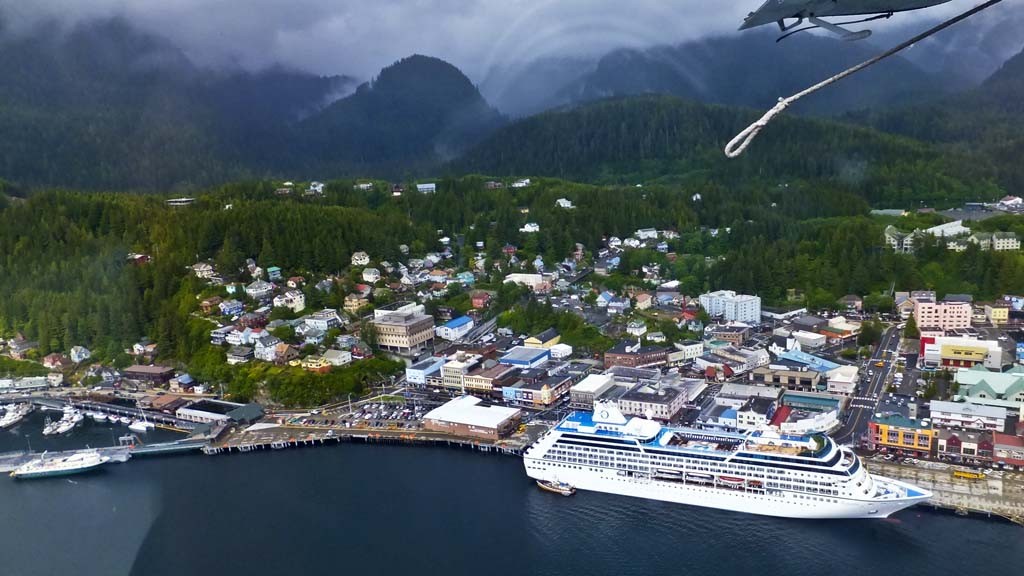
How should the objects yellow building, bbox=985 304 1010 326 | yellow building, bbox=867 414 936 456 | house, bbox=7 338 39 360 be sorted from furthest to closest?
1. house, bbox=7 338 39 360
2. yellow building, bbox=985 304 1010 326
3. yellow building, bbox=867 414 936 456

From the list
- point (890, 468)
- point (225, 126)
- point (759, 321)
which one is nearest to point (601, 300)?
point (759, 321)

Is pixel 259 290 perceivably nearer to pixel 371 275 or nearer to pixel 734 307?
pixel 371 275

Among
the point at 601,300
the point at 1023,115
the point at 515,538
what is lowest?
the point at 515,538

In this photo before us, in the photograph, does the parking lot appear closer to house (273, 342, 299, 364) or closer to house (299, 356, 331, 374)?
house (299, 356, 331, 374)

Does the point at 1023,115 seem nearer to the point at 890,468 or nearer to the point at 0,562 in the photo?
the point at 890,468

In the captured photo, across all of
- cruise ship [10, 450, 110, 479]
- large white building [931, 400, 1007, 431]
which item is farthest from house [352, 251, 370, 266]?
large white building [931, 400, 1007, 431]

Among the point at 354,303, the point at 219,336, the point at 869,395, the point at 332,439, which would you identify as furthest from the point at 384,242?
the point at 869,395
